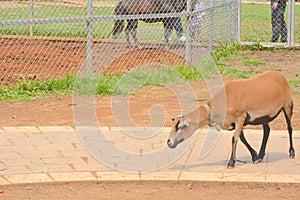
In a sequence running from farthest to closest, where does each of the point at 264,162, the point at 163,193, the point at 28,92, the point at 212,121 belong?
the point at 28,92 → the point at 264,162 → the point at 212,121 → the point at 163,193

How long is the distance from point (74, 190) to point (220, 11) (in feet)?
32.7

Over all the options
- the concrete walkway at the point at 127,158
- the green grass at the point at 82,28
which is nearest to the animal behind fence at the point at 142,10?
the green grass at the point at 82,28

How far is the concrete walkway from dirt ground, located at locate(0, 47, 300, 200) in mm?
134

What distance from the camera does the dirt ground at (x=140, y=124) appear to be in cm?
601

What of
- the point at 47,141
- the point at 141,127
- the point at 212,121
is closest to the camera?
the point at 212,121

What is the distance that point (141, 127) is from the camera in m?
8.24

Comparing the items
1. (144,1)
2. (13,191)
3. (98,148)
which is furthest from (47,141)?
(144,1)

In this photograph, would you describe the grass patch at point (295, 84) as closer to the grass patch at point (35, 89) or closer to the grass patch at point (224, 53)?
the grass patch at point (224, 53)

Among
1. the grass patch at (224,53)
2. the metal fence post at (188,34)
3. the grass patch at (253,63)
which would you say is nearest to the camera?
the metal fence post at (188,34)

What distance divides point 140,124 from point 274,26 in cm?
924

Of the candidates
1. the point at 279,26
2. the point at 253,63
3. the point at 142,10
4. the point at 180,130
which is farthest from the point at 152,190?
the point at 279,26

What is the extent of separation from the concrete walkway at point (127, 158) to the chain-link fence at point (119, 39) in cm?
366

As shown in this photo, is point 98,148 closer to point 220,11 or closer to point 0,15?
point 220,11

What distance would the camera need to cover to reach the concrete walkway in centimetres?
647
